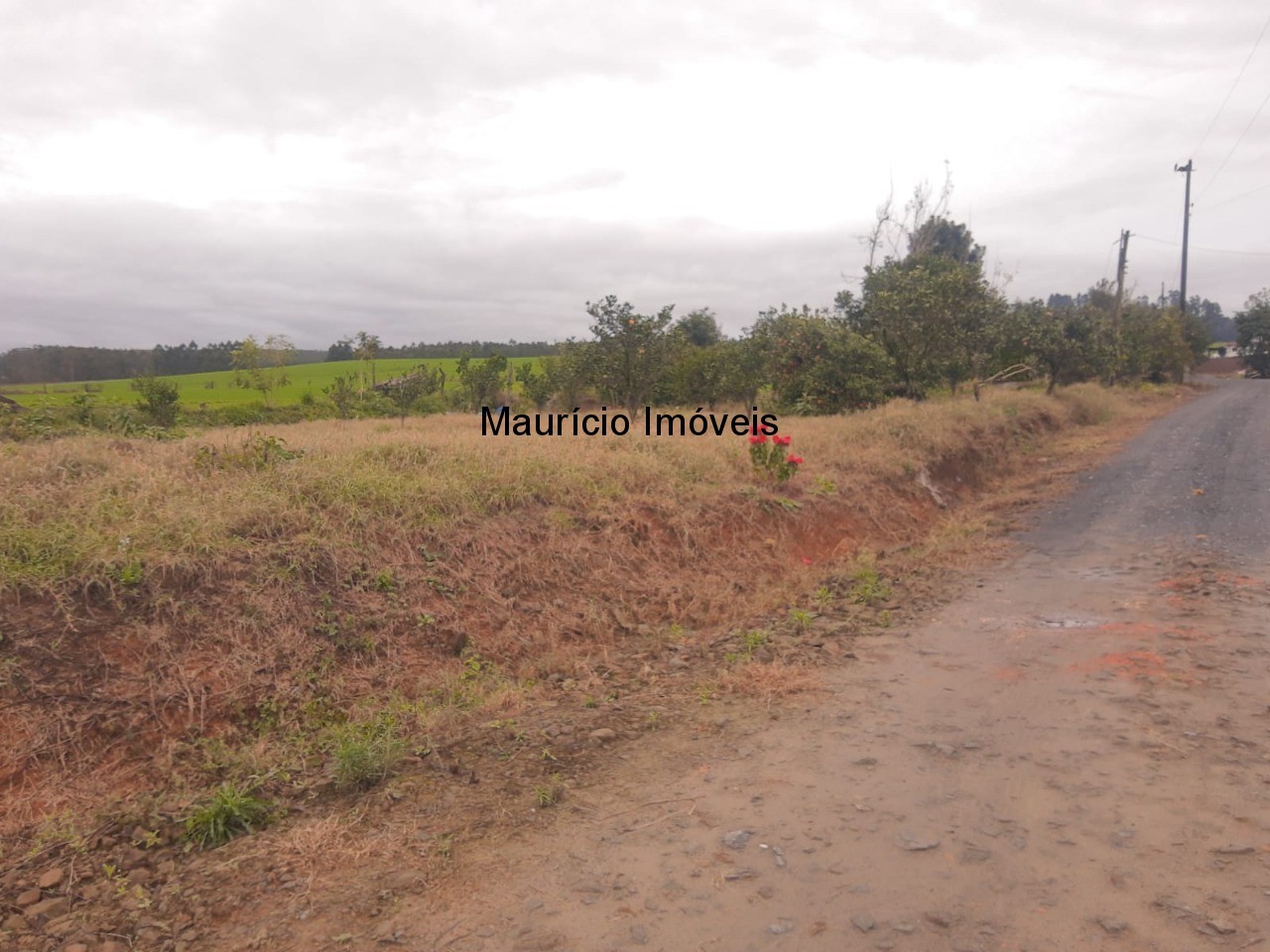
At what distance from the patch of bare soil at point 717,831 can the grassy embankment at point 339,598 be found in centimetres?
22

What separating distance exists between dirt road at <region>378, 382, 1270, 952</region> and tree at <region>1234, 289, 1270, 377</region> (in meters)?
53.4

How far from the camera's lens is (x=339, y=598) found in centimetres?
561

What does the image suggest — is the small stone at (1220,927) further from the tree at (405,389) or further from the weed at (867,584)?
the tree at (405,389)

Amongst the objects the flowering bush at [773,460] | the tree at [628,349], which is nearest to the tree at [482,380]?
the tree at [628,349]

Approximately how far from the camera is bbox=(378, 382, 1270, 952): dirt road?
2.88m

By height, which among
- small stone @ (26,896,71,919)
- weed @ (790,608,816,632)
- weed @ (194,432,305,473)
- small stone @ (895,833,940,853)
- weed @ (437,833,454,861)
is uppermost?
weed @ (194,432,305,473)

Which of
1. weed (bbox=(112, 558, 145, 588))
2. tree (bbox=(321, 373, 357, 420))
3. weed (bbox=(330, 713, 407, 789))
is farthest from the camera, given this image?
tree (bbox=(321, 373, 357, 420))

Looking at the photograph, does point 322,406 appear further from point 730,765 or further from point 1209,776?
point 1209,776

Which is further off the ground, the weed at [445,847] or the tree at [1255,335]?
the tree at [1255,335]

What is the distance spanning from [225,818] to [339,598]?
80.9 inches

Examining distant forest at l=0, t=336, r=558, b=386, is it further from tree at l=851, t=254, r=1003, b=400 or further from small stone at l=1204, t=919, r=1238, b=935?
small stone at l=1204, t=919, r=1238, b=935

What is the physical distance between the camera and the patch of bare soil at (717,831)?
2943mm

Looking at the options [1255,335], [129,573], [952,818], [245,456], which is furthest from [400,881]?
[1255,335]

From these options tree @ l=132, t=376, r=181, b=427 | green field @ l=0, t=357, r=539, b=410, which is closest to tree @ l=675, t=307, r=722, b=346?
green field @ l=0, t=357, r=539, b=410
